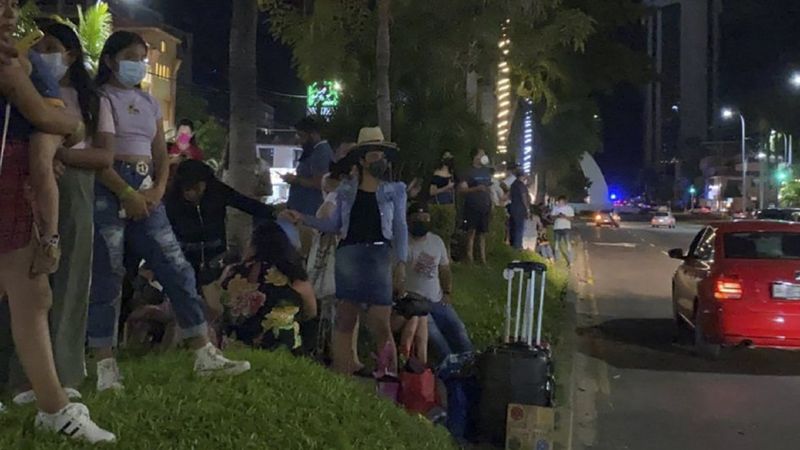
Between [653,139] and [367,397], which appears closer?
[367,397]

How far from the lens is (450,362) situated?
281 inches

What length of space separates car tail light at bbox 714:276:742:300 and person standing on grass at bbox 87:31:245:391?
6724 mm

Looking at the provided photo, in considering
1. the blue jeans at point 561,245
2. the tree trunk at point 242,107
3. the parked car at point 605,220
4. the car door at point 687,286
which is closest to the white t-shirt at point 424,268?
the tree trunk at point 242,107

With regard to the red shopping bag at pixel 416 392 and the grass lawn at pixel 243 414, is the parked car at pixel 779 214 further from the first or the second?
the grass lawn at pixel 243 414

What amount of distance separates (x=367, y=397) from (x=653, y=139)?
591ft

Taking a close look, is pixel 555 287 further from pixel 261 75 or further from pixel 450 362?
pixel 261 75

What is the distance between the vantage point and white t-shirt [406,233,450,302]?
27.5 ft

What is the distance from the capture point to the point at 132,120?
5.32 metres

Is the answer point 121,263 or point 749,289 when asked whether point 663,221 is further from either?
point 121,263

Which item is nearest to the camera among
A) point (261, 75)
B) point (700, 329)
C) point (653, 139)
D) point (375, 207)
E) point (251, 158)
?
point (375, 207)

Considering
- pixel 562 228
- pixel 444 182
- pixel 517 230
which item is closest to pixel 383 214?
pixel 444 182

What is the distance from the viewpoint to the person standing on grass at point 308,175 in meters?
9.34

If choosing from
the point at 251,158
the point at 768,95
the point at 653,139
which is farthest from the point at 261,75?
the point at 653,139

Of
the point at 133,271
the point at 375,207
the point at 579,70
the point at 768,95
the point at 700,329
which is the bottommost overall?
the point at 700,329
